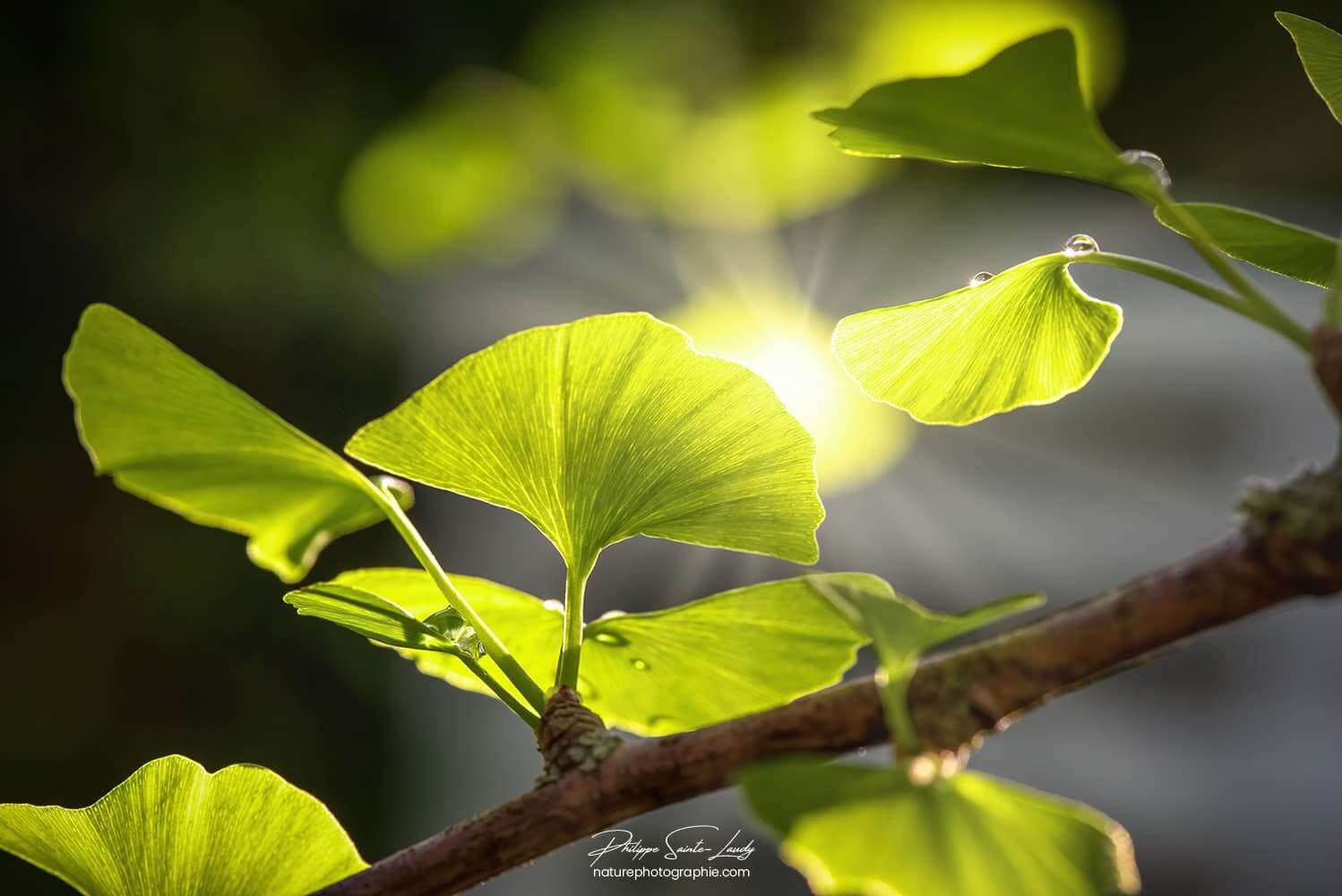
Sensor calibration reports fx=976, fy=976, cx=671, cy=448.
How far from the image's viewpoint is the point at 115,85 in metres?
2.15

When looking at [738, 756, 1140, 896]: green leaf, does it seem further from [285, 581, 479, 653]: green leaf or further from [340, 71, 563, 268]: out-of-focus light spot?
[340, 71, 563, 268]: out-of-focus light spot

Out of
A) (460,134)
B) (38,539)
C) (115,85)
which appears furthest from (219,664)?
(460,134)

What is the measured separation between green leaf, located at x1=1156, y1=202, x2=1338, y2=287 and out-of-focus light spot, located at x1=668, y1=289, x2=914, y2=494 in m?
1.89

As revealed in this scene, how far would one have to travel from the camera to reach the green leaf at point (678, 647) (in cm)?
26

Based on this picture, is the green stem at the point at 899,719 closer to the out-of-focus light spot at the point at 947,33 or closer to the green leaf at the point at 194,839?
the green leaf at the point at 194,839

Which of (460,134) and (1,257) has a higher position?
(460,134)

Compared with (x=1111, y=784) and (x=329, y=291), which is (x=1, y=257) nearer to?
(x=329, y=291)

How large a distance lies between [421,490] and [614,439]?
2.03 m

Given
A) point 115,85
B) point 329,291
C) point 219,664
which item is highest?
point 115,85

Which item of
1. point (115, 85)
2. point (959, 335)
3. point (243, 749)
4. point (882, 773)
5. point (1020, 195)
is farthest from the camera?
point (1020, 195)

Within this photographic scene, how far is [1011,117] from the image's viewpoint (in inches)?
7.5

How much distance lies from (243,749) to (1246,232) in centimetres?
206

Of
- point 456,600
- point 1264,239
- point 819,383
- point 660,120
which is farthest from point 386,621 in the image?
point 660,120

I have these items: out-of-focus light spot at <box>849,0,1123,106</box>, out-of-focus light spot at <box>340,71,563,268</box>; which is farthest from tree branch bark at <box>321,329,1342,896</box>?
out-of-focus light spot at <box>340,71,563,268</box>
